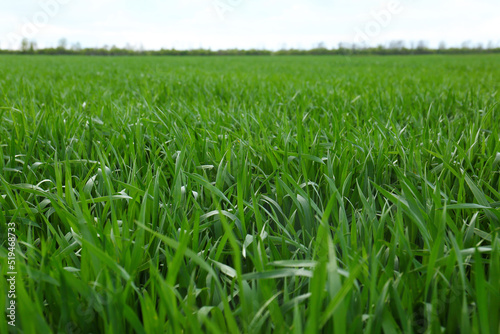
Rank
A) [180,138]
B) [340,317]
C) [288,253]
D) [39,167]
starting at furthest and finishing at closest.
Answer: [180,138], [39,167], [288,253], [340,317]

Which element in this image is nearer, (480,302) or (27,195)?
(480,302)

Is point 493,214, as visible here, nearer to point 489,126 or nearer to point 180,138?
point 180,138

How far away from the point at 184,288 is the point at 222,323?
5.9 inches

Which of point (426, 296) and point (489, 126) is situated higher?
point (489, 126)

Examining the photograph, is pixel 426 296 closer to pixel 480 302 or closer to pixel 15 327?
pixel 480 302

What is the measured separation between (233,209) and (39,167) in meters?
0.81

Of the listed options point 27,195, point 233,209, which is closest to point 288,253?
point 233,209

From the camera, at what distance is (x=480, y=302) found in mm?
515

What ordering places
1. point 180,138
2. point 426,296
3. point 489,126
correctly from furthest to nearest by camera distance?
point 489,126 < point 180,138 < point 426,296

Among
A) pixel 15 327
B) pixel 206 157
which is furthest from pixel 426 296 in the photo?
pixel 206 157

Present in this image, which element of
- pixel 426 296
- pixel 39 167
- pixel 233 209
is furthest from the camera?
pixel 39 167

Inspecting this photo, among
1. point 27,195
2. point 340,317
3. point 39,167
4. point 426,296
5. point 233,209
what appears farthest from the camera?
point 39,167

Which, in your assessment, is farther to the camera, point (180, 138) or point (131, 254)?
point (180, 138)

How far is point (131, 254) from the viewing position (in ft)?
2.25
